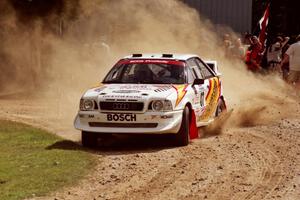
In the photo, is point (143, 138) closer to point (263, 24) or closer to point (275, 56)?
point (263, 24)

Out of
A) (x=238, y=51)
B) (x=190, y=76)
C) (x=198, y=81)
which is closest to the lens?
(x=198, y=81)

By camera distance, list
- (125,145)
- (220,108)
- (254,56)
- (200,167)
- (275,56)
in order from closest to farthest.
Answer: (200,167)
(125,145)
(220,108)
(254,56)
(275,56)

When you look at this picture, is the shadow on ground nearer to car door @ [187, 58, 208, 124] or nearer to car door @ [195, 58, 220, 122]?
car door @ [187, 58, 208, 124]

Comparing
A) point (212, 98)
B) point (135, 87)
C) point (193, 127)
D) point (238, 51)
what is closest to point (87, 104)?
point (135, 87)

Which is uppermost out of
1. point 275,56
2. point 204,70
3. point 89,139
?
point 204,70

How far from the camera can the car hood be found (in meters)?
11.0

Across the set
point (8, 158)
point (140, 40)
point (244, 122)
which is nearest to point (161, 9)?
point (140, 40)

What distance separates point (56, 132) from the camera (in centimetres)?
1288

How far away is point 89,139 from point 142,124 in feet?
3.02

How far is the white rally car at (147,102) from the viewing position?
1090cm

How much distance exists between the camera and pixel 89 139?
→ 11180 millimetres

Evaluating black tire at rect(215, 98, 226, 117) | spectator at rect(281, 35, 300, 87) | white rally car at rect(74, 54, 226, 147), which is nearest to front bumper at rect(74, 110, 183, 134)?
white rally car at rect(74, 54, 226, 147)

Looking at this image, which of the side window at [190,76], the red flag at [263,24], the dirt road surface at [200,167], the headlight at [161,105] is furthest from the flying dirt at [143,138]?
the red flag at [263,24]

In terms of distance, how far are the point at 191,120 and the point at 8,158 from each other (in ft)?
10.4
